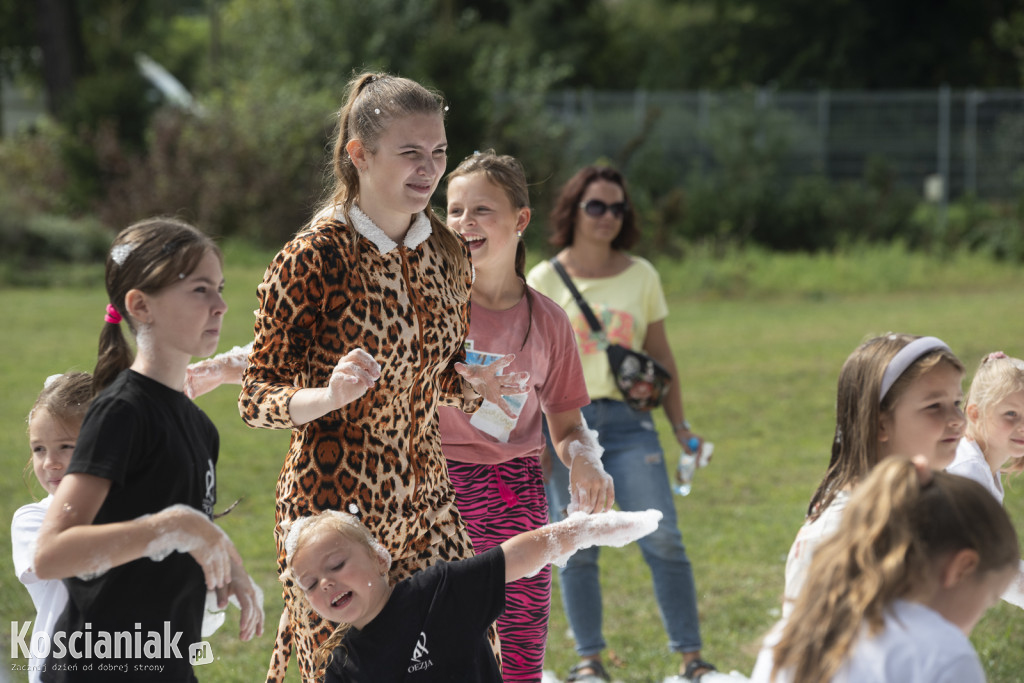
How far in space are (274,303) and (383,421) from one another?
390 mm

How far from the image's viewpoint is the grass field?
17.0 feet

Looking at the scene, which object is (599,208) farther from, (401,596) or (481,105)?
(481,105)

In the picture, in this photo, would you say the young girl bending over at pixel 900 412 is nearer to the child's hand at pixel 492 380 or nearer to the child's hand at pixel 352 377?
the child's hand at pixel 492 380

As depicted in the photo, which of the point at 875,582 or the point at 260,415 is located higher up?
the point at 260,415

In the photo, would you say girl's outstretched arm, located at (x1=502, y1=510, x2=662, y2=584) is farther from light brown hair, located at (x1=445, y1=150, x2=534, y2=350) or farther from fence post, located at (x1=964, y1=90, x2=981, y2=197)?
fence post, located at (x1=964, y1=90, x2=981, y2=197)

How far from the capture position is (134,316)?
257cm

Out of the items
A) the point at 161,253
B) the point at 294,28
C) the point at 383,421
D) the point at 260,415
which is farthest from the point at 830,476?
the point at 294,28

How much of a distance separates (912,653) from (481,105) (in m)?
17.8

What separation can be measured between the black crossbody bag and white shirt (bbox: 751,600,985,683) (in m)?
2.75

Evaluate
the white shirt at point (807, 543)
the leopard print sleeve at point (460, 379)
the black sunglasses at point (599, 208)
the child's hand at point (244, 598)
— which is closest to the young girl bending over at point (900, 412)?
the white shirt at point (807, 543)

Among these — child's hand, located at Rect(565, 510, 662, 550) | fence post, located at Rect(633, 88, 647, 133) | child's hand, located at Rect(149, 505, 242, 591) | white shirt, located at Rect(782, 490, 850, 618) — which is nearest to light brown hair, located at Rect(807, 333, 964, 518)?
white shirt, located at Rect(782, 490, 850, 618)

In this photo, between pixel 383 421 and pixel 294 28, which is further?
pixel 294 28

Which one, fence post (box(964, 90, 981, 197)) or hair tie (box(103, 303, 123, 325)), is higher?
fence post (box(964, 90, 981, 197))

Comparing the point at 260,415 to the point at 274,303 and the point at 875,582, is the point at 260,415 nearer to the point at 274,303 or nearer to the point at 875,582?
the point at 274,303
